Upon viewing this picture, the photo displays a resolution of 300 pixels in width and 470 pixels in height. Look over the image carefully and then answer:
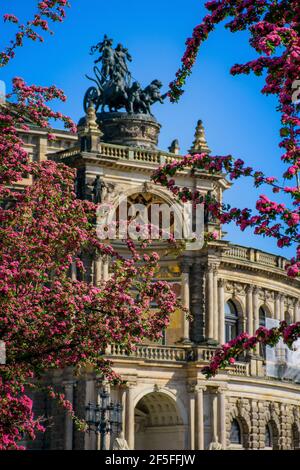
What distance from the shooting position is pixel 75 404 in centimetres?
5862

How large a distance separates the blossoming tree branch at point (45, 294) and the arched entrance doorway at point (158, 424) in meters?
28.3

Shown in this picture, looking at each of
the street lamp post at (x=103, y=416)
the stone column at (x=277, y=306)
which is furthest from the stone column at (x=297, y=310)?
the street lamp post at (x=103, y=416)

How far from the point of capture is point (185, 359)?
60.7 metres

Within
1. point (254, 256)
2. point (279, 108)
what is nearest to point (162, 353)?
point (254, 256)

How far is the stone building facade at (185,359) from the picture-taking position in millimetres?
59156

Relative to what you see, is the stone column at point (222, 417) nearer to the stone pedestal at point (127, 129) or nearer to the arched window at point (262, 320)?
the arched window at point (262, 320)

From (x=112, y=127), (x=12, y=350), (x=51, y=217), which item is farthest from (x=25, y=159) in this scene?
(x=112, y=127)

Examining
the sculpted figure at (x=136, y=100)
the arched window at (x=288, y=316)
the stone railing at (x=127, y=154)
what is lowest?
the arched window at (x=288, y=316)

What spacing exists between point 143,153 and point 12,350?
3292 cm

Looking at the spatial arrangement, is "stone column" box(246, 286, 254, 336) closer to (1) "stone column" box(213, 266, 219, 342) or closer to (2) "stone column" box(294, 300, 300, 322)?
(1) "stone column" box(213, 266, 219, 342)

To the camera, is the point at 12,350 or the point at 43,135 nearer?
the point at 12,350

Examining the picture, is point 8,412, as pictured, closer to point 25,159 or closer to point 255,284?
point 25,159

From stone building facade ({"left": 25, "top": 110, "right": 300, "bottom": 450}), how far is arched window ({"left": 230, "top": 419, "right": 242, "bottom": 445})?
6 cm

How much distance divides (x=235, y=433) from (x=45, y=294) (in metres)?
35.3
